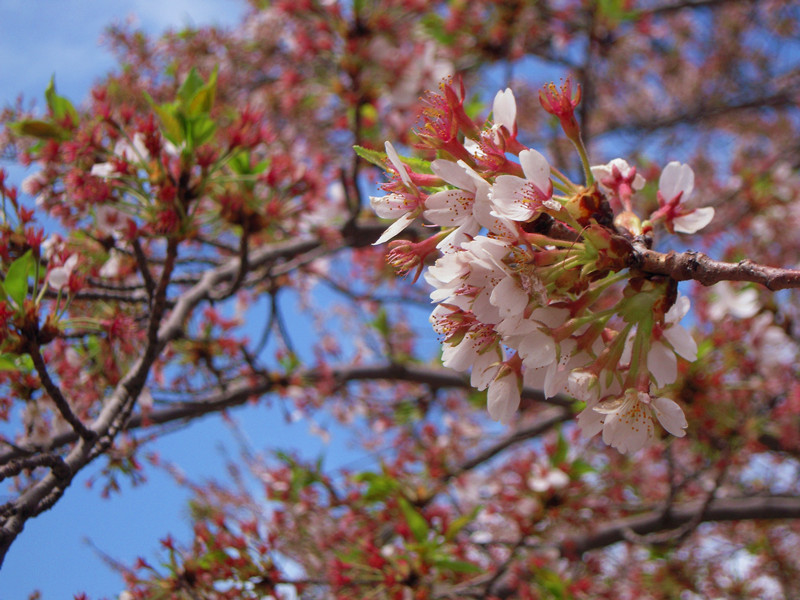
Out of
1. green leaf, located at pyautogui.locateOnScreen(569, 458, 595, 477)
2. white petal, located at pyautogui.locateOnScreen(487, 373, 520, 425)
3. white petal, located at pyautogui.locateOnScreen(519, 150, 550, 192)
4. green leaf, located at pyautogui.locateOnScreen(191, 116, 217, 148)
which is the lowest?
white petal, located at pyautogui.locateOnScreen(487, 373, 520, 425)

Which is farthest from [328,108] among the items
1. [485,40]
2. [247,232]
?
[247,232]

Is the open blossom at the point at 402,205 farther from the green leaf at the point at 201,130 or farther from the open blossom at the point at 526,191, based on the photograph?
the green leaf at the point at 201,130

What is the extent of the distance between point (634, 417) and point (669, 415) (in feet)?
0.22

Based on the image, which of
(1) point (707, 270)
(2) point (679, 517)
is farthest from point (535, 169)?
(2) point (679, 517)

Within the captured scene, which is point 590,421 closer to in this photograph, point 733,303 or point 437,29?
point 733,303

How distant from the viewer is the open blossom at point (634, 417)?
1.12 m

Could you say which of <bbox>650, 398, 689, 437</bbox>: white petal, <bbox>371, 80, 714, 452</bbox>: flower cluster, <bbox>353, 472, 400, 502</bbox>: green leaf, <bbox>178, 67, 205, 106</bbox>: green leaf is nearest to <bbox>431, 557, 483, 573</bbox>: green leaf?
<bbox>353, 472, 400, 502</bbox>: green leaf

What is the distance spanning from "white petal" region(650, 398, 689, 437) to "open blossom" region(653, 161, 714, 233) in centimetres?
47

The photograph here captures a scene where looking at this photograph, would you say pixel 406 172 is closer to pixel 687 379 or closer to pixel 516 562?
pixel 687 379

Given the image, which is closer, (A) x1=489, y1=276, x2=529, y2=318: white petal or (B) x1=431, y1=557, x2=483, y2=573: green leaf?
(A) x1=489, y1=276, x2=529, y2=318: white petal

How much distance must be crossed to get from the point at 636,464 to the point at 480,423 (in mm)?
1772

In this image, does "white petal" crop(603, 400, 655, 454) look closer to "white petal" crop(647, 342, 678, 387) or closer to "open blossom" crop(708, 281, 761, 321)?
"white petal" crop(647, 342, 678, 387)

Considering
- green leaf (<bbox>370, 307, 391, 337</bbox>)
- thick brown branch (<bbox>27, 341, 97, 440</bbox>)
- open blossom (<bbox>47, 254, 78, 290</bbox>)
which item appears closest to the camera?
thick brown branch (<bbox>27, 341, 97, 440</bbox>)

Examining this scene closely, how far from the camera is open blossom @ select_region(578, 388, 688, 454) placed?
1123 mm
